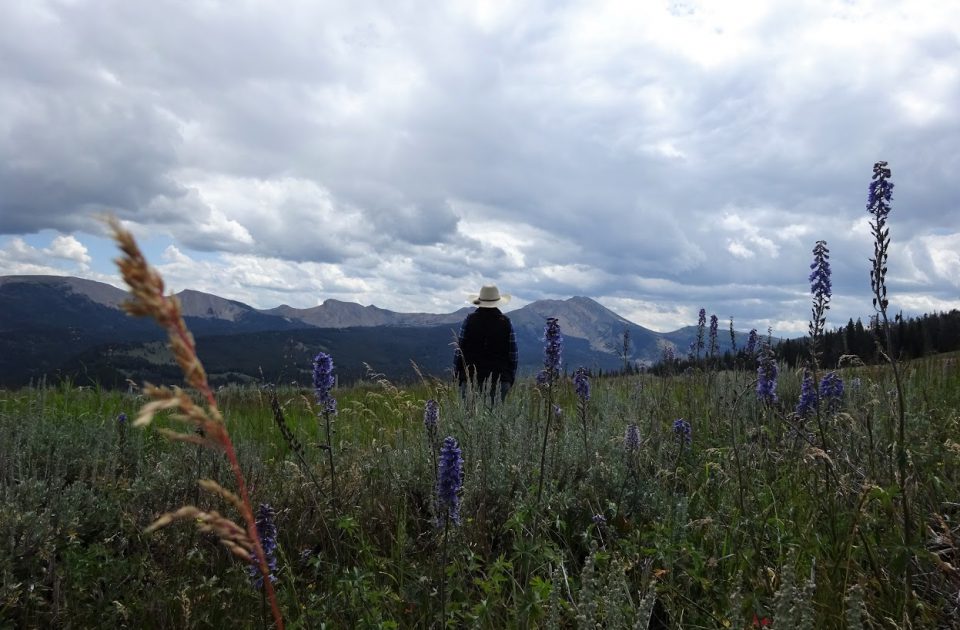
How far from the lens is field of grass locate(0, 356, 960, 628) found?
2.70 metres

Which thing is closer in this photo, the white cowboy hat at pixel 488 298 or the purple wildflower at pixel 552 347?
→ the purple wildflower at pixel 552 347

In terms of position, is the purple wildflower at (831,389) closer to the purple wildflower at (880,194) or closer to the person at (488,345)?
the purple wildflower at (880,194)

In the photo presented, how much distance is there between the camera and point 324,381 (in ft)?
12.1

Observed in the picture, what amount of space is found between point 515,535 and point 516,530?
0.06m

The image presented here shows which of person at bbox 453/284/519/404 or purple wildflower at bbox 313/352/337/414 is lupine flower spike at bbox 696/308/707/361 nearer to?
person at bbox 453/284/519/404

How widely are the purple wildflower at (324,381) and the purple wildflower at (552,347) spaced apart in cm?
130

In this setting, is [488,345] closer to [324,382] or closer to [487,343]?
[487,343]

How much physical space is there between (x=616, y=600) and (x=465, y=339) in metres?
7.60

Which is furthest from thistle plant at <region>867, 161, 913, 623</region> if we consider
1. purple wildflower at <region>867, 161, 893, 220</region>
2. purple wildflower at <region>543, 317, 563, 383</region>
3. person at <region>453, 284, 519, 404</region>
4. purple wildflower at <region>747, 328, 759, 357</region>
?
person at <region>453, 284, 519, 404</region>

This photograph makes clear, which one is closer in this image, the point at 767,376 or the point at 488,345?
the point at 767,376

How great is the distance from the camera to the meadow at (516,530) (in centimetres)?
264

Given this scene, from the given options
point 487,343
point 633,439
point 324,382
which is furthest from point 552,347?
point 487,343

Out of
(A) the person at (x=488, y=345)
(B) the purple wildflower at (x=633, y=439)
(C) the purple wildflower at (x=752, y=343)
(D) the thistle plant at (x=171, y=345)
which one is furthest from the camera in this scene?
(A) the person at (x=488, y=345)

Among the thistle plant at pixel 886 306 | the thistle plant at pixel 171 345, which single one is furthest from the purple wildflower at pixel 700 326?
the thistle plant at pixel 171 345
